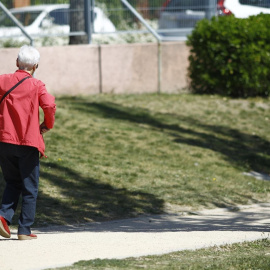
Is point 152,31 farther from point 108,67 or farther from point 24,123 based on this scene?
point 24,123

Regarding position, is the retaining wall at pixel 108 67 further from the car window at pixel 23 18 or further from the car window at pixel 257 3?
the car window at pixel 257 3

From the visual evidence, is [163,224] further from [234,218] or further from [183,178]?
[183,178]

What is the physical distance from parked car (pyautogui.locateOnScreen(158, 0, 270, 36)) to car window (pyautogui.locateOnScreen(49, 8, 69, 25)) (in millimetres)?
2122

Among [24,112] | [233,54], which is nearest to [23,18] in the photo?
[233,54]

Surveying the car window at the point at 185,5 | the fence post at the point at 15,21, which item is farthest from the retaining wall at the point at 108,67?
the car window at the point at 185,5

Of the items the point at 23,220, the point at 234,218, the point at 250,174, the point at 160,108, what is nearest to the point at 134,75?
the point at 160,108

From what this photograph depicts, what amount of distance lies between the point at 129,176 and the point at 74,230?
101 inches

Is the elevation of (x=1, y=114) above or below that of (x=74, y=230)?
above

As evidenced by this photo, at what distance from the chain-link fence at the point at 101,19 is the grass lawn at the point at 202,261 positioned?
8622 millimetres

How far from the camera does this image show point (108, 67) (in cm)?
1402

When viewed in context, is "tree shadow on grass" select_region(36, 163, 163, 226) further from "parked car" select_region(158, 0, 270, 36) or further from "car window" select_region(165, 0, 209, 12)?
"car window" select_region(165, 0, 209, 12)

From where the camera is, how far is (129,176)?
30.7 ft

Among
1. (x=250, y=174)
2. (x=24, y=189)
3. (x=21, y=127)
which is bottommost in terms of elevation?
(x=250, y=174)

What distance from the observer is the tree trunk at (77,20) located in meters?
14.0
